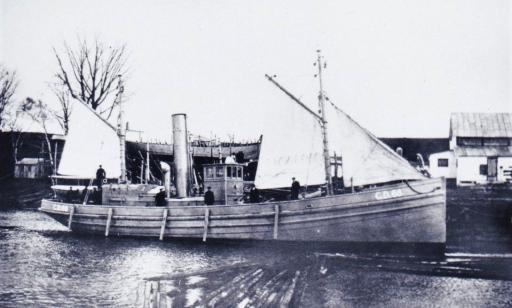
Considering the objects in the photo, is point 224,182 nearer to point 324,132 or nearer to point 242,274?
point 324,132

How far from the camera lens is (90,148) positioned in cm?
2719

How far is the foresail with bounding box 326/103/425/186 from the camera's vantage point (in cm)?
1934

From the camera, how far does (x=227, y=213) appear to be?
21.9 metres

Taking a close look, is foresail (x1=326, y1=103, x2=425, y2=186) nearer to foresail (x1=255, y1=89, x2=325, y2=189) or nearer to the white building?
foresail (x1=255, y1=89, x2=325, y2=189)

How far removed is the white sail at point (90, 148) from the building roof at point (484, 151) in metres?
29.2

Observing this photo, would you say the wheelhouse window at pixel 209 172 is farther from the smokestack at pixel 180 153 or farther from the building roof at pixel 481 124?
the building roof at pixel 481 124

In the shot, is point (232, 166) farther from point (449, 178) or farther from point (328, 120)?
point (449, 178)

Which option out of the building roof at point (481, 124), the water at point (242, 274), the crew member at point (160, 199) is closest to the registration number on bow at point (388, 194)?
the water at point (242, 274)

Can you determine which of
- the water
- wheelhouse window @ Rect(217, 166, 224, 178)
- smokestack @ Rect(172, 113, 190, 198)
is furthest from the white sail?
wheelhouse window @ Rect(217, 166, 224, 178)

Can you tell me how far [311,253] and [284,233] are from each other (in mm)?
2064

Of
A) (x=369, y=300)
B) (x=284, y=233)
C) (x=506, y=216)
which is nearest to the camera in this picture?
(x=369, y=300)

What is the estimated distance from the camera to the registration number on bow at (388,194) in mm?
18922

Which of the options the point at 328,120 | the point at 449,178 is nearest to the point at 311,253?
the point at 328,120

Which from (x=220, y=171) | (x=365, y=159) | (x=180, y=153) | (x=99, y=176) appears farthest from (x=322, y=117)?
(x=99, y=176)
